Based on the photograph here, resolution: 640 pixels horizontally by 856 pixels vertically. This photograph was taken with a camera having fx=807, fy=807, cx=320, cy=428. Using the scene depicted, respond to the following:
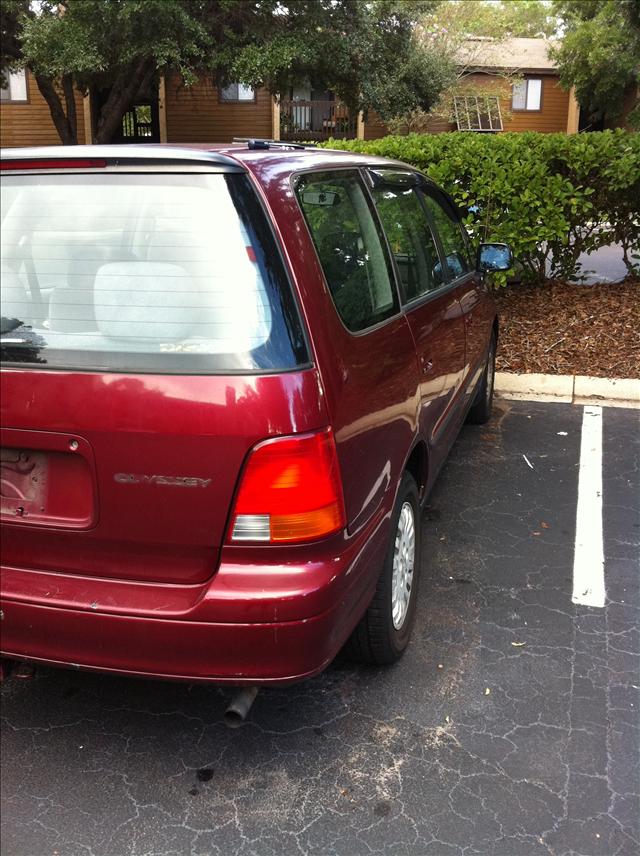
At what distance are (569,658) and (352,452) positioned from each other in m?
1.44

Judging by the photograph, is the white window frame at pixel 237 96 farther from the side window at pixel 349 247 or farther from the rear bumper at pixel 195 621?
the rear bumper at pixel 195 621

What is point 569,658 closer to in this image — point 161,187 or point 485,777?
point 485,777

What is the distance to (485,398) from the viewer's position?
5883 mm

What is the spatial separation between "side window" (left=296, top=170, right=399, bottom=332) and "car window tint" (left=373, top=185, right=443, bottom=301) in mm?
204

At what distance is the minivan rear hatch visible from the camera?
7.06 feet

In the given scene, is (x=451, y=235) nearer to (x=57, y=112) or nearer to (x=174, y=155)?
(x=174, y=155)

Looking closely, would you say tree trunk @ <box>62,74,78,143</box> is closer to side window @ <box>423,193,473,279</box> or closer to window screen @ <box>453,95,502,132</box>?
window screen @ <box>453,95,502,132</box>

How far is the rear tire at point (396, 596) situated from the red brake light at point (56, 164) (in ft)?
4.93

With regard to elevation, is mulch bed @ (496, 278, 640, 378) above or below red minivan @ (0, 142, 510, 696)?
below

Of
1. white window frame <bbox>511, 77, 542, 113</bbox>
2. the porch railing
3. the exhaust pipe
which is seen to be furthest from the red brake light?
white window frame <bbox>511, 77, 542, 113</bbox>

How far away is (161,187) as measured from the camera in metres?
2.27

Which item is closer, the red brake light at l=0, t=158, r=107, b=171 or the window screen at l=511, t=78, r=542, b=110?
the red brake light at l=0, t=158, r=107, b=171

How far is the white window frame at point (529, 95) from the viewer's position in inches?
1189

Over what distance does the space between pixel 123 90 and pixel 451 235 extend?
2032 centimetres
